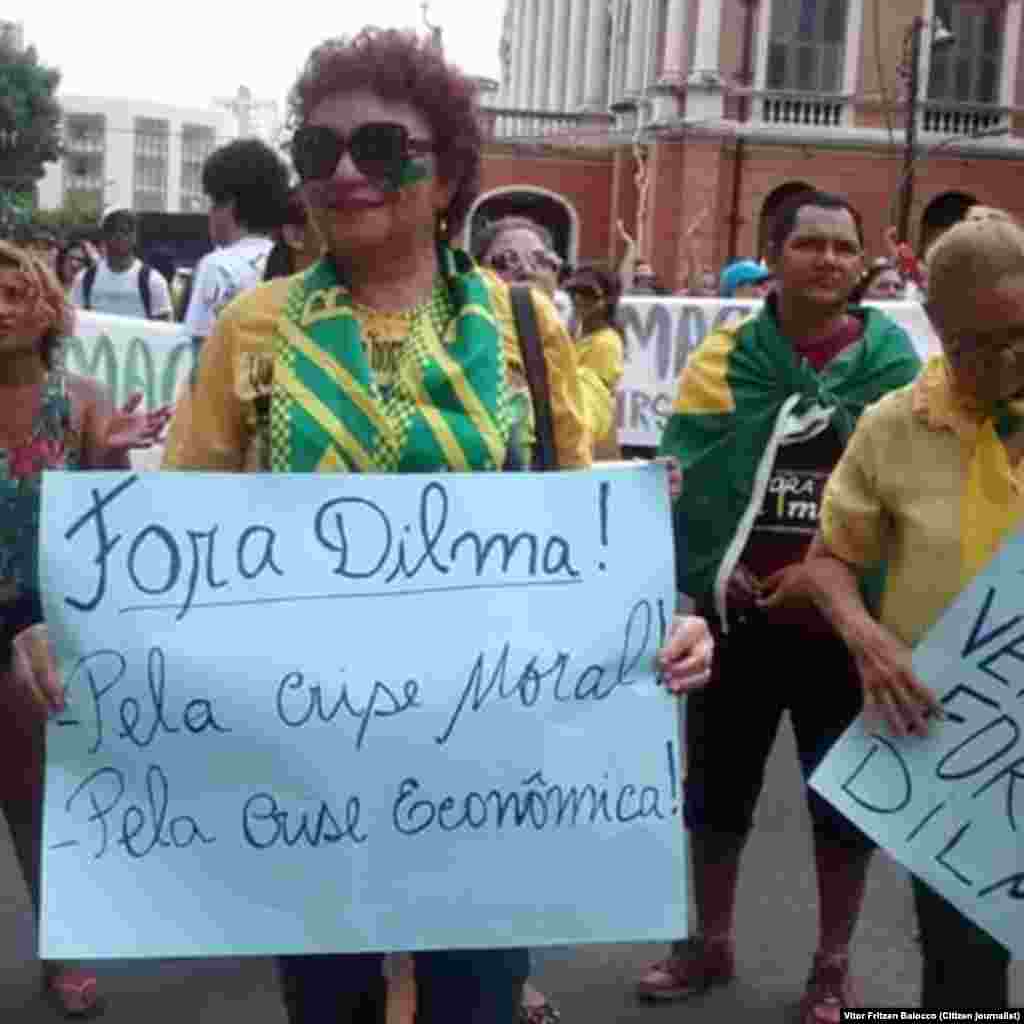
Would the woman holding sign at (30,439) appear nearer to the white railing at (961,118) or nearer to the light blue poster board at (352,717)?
the light blue poster board at (352,717)

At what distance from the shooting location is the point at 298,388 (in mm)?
2676

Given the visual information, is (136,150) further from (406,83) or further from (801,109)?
(406,83)

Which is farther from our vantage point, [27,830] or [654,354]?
[654,354]

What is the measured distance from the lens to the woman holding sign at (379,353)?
269 centimetres

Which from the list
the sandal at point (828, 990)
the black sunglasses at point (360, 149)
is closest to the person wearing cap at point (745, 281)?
the sandal at point (828, 990)

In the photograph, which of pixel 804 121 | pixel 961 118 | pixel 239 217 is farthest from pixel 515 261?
pixel 961 118

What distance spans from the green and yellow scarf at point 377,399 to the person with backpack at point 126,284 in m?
7.97

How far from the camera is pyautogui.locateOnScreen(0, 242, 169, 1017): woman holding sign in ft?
12.2

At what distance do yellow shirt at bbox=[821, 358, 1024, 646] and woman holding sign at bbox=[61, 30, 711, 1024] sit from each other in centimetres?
40

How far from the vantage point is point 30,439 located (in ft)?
12.7

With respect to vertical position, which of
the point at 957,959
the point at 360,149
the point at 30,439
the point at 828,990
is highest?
the point at 360,149

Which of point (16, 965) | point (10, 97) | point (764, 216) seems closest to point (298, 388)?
point (16, 965)

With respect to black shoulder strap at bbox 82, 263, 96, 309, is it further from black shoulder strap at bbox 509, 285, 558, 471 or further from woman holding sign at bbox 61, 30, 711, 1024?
black shoulder strap at bbox 509, 285, 558, 471

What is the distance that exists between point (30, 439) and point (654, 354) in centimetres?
726
